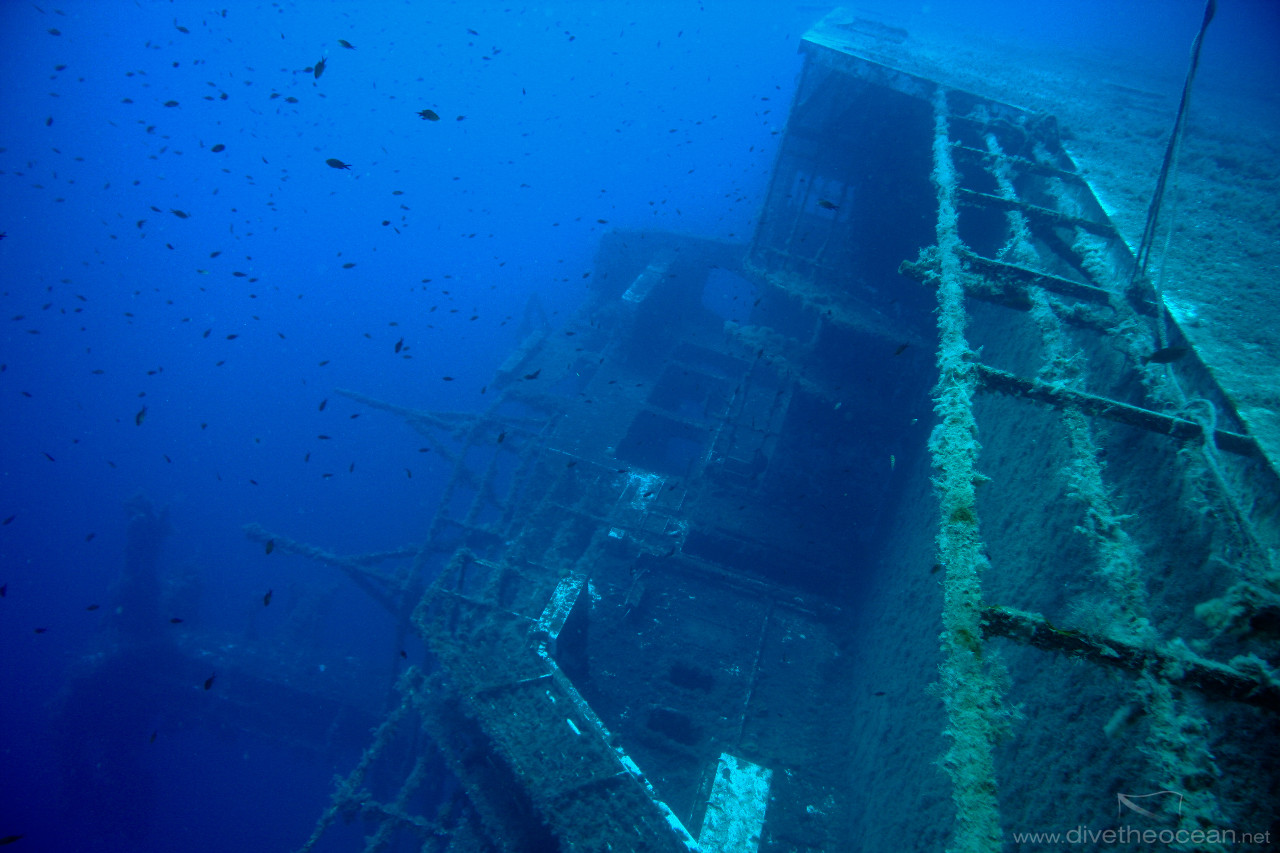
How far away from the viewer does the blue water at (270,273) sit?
14547 mm

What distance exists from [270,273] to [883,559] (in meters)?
59.9

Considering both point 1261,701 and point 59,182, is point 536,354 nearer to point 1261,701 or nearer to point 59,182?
point 1261,701

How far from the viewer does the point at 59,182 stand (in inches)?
2327

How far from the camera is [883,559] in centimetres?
476

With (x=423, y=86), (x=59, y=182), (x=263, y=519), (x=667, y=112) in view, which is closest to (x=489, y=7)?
(x=423, y=86)

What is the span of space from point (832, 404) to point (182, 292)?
6457cm

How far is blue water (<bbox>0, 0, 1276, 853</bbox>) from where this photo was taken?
14547 mm
